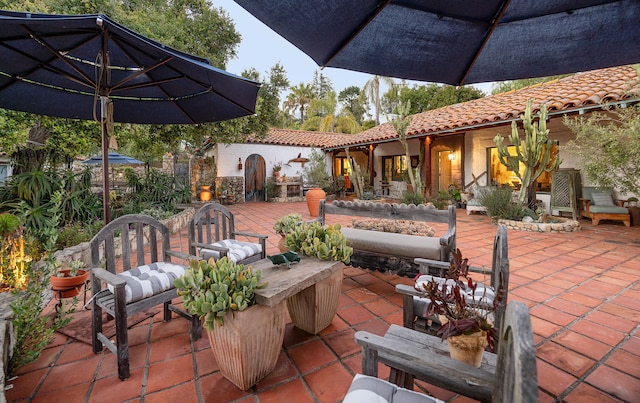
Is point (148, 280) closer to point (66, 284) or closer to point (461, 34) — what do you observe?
point (66, 284)

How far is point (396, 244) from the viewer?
9.94 ft

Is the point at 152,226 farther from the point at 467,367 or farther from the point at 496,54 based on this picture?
the point at 496,54

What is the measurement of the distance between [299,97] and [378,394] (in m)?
25.4

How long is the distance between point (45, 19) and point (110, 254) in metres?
1.57

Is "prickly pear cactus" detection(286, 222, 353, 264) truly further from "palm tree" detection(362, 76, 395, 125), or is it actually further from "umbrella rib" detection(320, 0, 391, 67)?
"palm tree" detection(362, 76, 395, 125)

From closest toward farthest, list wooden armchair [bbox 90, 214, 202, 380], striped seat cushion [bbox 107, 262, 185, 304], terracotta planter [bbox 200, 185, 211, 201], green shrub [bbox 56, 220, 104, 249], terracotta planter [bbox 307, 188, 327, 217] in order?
wooden armchair [bbox 90, 214, 202, 380], striped seat cushion [bbox 107, 262, 185, 304], green shrub [bbox 56, 220, 104, 249], terracotta planter [bbox 307, 188, 327, 217], terracotta planter [bbox 200, 185, 211, 201]

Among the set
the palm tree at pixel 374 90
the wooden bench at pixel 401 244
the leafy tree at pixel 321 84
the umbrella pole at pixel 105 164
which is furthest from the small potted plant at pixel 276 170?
the leafy tree at pixel 321 84

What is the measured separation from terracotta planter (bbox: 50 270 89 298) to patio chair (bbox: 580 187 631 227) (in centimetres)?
910

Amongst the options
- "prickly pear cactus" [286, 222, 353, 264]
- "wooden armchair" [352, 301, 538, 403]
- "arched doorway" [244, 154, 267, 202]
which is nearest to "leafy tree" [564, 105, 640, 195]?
"prickly pear cactus" [286, 222, 353, 264]

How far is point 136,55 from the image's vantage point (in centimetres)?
266

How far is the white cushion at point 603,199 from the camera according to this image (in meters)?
6.50

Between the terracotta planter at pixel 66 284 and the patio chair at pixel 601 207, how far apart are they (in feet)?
29.8

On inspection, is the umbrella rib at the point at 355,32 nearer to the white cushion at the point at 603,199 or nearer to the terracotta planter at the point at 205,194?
the white cushion at the point at 603,199

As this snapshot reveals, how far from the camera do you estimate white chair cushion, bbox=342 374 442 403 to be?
1.05m
